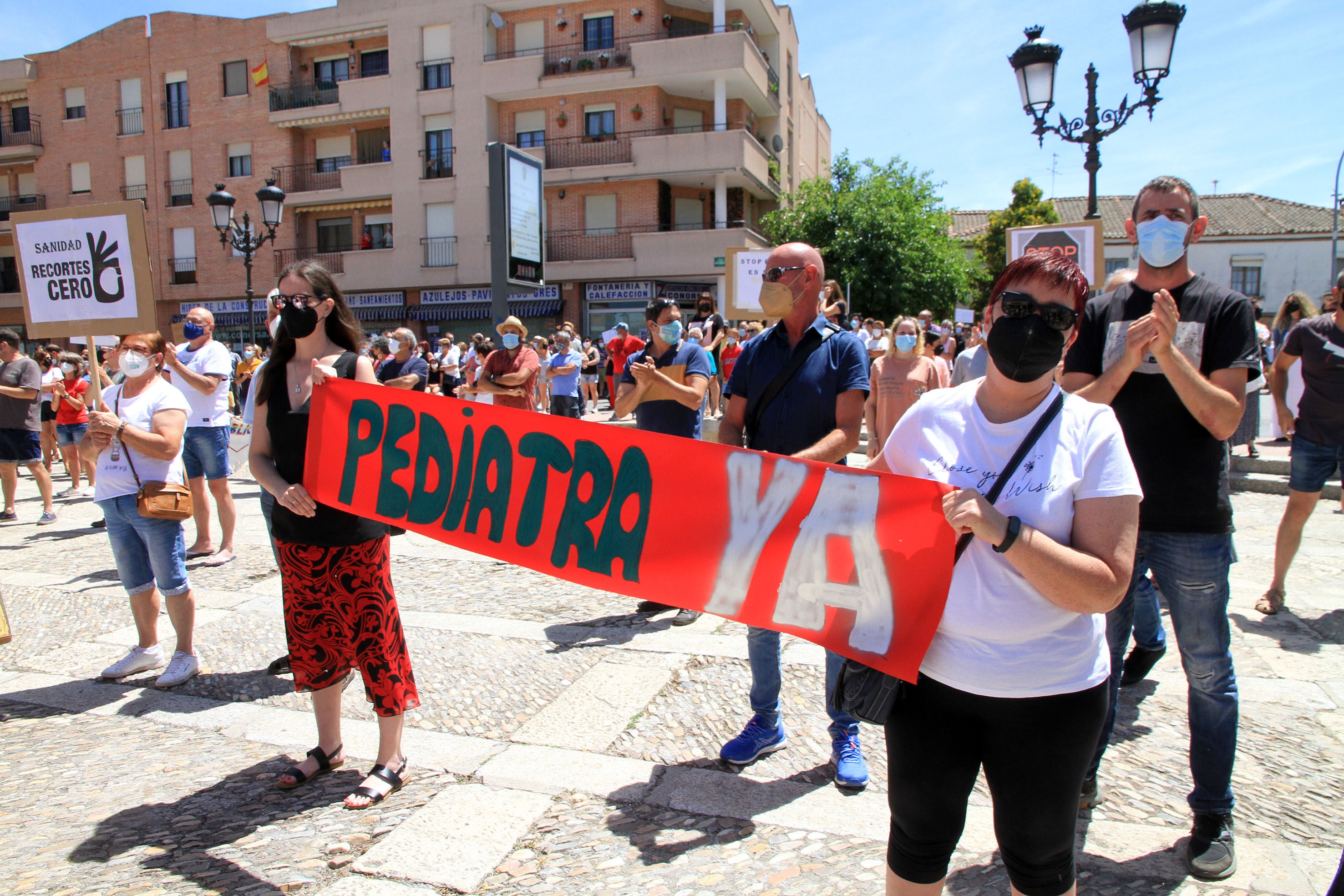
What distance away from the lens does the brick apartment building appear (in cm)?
2905

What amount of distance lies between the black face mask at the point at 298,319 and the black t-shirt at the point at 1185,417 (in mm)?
2982

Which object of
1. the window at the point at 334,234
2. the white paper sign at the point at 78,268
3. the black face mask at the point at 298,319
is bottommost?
the black face mask at the point at 298,319

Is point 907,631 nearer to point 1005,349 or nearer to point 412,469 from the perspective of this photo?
point 1005,349

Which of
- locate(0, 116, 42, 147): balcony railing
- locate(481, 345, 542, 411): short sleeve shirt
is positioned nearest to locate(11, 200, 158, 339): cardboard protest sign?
locate(481, 345, 542, 411): short sleeve shirt

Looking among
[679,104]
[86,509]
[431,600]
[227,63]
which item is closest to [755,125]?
[679,104]

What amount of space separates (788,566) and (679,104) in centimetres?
3069

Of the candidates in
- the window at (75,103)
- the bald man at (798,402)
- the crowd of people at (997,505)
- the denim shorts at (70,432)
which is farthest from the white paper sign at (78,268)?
the window at (75,103)

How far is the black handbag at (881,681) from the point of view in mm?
1793

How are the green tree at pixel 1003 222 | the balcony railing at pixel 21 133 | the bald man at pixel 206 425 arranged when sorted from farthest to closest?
1. the green tree at pixel 1003 222
2. the balcony railing at pixel 21 133
3. the bald man at pixel 206 425

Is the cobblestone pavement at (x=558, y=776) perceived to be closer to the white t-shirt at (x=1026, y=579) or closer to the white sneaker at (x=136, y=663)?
the white sneaker at (x=136, y=663)

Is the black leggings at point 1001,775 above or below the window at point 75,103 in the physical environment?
below

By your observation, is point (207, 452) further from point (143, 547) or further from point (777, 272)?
point (777, 272)

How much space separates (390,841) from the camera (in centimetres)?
284

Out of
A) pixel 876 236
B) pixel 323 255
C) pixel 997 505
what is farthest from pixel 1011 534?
pixel 323 255
